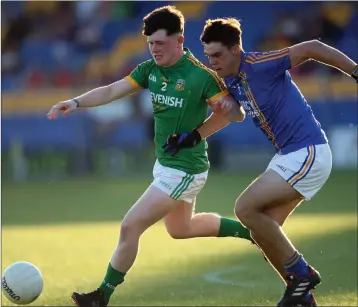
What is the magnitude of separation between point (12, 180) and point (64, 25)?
22.8ft

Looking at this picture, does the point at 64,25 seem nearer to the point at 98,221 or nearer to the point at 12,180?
the point at 12,180

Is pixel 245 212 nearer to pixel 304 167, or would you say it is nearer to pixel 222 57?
pixel 304 167

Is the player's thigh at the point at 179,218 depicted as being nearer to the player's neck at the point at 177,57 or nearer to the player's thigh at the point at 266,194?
the player's thigh at the point at 266,194

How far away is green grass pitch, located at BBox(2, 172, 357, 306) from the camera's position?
8.71 m

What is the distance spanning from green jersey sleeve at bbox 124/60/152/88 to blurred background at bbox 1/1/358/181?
17.5m

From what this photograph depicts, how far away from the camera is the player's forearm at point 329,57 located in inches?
270

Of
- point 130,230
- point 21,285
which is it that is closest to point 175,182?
point 130,230

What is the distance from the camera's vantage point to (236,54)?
702 centimetres

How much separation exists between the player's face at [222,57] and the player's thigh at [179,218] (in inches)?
57.8

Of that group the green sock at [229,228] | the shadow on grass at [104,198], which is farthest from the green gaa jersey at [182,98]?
the shadow on grass at [104,198]

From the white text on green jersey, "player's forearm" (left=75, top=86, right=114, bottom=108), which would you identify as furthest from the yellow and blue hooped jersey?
"player's forearm" (left=75, top=86, right=114, bottom=108)

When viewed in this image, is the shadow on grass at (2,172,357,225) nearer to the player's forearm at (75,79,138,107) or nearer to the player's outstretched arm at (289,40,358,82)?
the player's forearm at (75,79,138,107)

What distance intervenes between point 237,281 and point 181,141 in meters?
2.57

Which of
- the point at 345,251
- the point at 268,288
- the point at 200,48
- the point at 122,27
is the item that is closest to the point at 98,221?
the point at 345,251
